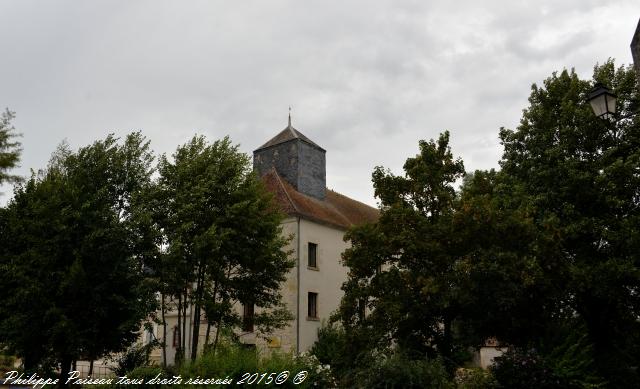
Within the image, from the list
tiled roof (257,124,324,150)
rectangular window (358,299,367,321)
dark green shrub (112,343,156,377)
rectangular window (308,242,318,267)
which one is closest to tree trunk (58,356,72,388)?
dark green shrub (112,343,156,377)

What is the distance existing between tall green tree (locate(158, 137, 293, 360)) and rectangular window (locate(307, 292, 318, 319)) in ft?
26.9

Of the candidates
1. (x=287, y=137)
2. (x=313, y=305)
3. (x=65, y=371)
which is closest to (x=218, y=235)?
(x=65, y=371)

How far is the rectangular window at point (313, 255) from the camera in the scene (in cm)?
2866

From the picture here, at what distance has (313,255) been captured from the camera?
2884cm

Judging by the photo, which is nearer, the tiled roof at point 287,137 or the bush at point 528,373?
the bush at point 528,373

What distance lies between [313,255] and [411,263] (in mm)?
13096

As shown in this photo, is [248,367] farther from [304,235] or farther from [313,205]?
[313,205]

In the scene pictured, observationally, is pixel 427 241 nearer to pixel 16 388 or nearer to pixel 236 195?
pixel 236 195

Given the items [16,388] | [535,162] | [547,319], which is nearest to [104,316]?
[16,388]

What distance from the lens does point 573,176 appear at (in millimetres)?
17328

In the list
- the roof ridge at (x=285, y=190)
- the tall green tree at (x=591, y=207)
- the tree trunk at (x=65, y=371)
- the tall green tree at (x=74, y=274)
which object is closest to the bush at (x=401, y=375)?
the tall green tree at (x=591, y=207)

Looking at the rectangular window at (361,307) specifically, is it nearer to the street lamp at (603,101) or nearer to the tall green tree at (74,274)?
the tall green tree at (74,274)

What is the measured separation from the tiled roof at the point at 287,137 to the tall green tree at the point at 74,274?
1274 cm

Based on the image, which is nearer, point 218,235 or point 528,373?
point 528,373
